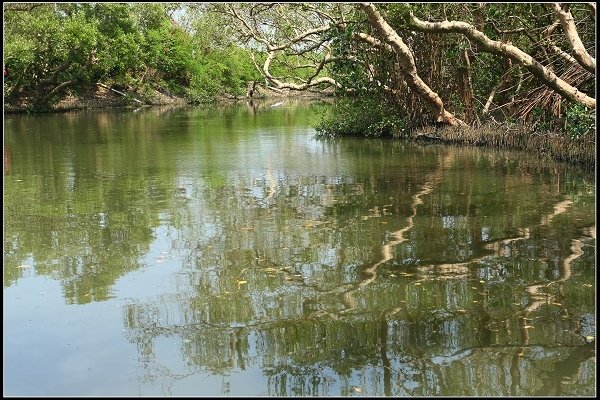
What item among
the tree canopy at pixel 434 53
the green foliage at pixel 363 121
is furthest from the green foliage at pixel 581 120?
the green foliage at pixel 363 121

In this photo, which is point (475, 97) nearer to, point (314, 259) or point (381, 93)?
point (381, 93)

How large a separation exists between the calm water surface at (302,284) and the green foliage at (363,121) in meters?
7.01

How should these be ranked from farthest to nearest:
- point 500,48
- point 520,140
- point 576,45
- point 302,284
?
1. point 520,140
2. point 500,48
3. point 576,45
4. point 302,284

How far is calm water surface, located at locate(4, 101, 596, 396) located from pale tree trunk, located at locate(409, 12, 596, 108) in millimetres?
1339

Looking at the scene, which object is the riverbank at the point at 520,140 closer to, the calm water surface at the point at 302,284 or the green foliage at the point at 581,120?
the green foliage at the point at 581,120

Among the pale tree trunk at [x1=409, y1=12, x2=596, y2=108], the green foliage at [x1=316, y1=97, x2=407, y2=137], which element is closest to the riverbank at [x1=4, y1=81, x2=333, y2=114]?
the green foliage at [x1=316, y1=97, x2=407, y2=137]

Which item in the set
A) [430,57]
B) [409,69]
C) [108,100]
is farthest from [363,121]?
[108,100]

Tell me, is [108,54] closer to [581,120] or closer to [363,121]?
[363,121]

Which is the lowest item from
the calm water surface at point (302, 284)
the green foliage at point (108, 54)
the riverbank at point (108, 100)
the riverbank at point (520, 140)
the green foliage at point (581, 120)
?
the calm water surface at point (302, 284)

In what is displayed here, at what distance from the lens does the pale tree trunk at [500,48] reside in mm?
11688

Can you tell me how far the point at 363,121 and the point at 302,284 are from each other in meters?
15.6

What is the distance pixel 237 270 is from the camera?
24.6 feet

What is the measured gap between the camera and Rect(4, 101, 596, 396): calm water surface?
16.4 feet

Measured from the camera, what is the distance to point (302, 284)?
6973 mm
